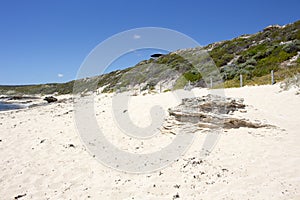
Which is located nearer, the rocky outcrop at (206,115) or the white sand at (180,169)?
the white sand at (180,169)

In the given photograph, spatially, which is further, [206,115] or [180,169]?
[206,115]

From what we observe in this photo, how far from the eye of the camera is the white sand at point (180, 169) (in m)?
4.49

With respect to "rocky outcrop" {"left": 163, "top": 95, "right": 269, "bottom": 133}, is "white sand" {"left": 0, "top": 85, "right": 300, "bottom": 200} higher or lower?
lower

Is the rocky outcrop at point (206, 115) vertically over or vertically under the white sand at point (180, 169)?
over

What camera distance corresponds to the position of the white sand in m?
4.49

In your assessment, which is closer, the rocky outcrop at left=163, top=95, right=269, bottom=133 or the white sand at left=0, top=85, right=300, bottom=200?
the white sand at left=0, top=85, right=300, bottom=200

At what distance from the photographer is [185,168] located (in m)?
5.95

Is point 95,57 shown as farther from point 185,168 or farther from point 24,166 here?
point 185,168

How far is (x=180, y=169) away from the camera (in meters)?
5.95

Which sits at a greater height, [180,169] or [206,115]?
[206,115]

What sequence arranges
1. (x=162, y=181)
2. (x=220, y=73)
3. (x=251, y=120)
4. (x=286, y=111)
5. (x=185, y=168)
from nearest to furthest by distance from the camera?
(x=162, y=181) → (x=185, y=168) → (x=251, y=120) → (x=286, y=111) → (x=220, y=73)

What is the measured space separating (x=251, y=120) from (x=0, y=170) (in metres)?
7.76

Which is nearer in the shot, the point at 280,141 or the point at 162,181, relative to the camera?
the point at 162,181

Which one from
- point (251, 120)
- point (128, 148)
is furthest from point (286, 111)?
point (128, 148)
